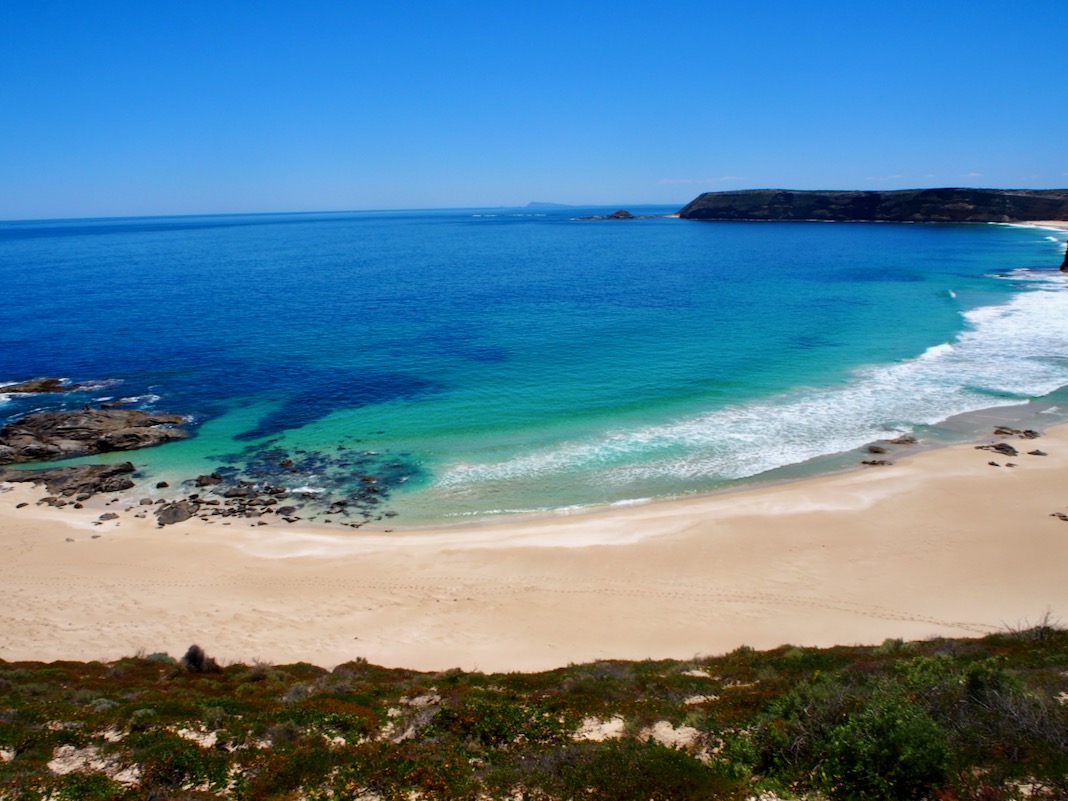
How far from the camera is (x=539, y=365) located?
163 feet

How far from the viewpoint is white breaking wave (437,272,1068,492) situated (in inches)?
1300

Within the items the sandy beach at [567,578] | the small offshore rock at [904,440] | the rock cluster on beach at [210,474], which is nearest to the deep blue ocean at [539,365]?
Result: the rock cluster on beach at [210,474]

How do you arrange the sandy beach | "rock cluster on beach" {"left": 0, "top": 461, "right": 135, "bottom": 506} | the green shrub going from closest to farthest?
the green shrub < the sandy beach < "rock cluster on beach" {"left": 0, "top": 461, "right": 135, "bottom": 506}

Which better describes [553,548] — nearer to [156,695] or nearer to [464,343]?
[156,695]

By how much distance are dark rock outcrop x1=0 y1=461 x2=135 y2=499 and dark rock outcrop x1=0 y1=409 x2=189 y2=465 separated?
206cm

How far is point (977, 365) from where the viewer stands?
47.4 m

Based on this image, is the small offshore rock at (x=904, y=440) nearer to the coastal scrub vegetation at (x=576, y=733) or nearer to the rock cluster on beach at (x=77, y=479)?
the coastal scrub vegetation at (x=576, y=733)

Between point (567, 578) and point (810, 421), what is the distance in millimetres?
22096

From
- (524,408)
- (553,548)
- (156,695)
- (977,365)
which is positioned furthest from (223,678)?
(977,365)

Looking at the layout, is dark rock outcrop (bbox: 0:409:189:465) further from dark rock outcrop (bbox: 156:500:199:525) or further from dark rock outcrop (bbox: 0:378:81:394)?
dark rock outcrop (bbox: 156:500:199:525)

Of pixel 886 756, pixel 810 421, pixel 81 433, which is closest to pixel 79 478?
pixel 81 433

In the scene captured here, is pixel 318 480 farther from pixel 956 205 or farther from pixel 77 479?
pixel 956 205

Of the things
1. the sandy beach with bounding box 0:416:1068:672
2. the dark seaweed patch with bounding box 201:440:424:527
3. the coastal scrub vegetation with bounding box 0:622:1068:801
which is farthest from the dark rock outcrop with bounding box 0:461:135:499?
the coastal scrub vegetation with bounding box 0:622:1068:801

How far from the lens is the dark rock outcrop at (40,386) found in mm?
45559
